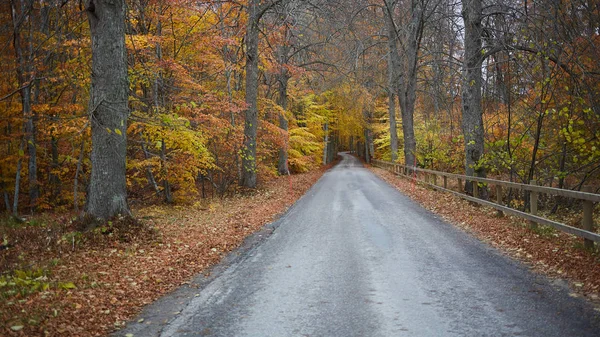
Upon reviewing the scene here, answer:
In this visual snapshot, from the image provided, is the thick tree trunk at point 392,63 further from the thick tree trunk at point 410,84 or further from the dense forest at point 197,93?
the dense forest at point 197,93

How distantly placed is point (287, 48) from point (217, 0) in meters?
11.2

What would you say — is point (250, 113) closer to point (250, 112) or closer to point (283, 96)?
point (250, 112)

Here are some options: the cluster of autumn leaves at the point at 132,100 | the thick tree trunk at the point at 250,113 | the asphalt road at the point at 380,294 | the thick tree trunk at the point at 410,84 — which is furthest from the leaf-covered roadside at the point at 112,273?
the thick tree trunk at the point at 410,84

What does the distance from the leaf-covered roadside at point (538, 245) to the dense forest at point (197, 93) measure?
148cm

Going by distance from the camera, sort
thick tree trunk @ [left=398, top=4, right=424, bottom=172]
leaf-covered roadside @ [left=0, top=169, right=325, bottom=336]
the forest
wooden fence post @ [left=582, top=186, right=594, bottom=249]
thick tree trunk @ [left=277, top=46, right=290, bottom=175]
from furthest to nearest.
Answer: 1. thick tree trunk @ [left=277, top=46, right=290, bottom=175]
2. thick tree trunk @ [left=398, top=4, right=424, bottom=172]
3. wooden fence post @ [left=582, top=186, right=594, bottom=249]
4. the forest
5. leaf-covered roadside @ [left=0, top=169, right=325, bottom=336]

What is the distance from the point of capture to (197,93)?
15344 millimetres

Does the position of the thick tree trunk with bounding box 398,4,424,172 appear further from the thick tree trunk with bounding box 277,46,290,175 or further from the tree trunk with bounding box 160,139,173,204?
the tree trunk with bounding box 160,139,173,204

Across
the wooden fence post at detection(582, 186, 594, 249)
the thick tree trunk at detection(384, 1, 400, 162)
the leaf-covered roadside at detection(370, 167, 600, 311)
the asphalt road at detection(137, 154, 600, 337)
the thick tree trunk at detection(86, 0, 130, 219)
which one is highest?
the thick tree trunk at detection(384, 1, 400, 162)

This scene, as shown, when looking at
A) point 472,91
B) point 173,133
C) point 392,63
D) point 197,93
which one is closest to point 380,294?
point 173,133

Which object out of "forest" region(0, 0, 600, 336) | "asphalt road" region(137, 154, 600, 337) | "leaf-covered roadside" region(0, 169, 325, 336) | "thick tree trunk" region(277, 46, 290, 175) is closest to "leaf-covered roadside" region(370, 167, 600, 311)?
"forest" region(0, 0, 600, 336)

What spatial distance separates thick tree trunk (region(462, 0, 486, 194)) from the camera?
13219mm

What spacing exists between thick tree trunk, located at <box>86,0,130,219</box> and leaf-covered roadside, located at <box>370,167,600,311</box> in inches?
288

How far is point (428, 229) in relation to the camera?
32.4 feet

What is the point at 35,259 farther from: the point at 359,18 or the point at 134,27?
the point at 359,18
